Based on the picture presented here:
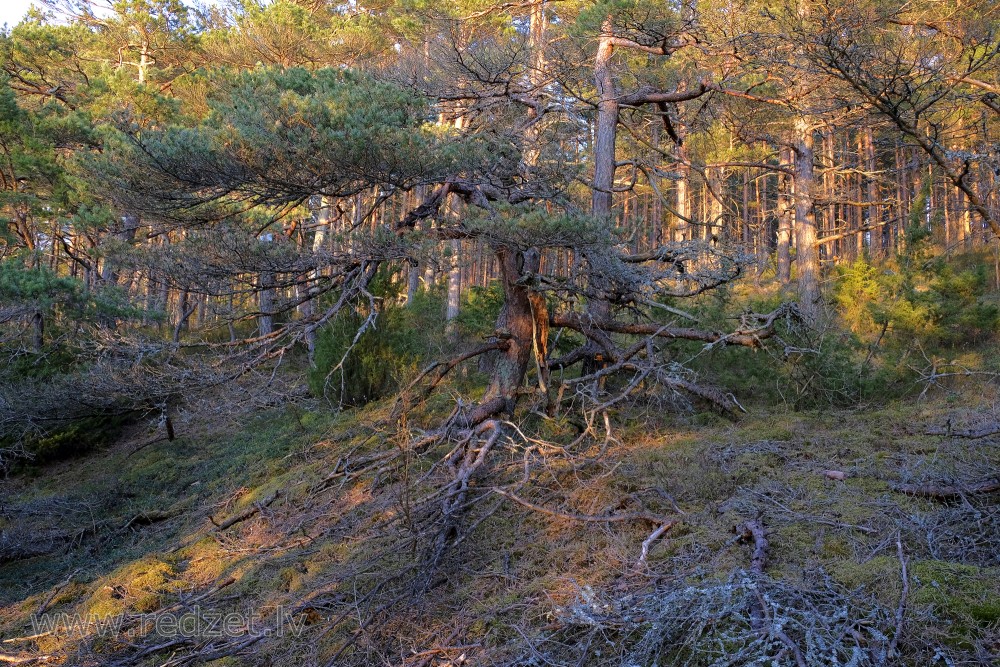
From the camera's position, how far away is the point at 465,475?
5832 mm

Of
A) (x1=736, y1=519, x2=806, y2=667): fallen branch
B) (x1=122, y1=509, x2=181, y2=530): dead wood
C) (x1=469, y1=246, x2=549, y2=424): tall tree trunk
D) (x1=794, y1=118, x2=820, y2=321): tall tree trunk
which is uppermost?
(x1=794, y1=118, x2=820, y2=321): tall tree trunk

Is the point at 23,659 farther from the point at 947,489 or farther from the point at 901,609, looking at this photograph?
the point at 947,489

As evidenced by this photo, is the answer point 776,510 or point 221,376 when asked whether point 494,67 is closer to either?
point 221,376

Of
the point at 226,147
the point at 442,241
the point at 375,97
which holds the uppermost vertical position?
the point at 375,97

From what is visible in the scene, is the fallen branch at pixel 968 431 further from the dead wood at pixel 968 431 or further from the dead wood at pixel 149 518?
the dead wood at pixel 149 518

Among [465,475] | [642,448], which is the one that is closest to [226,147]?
[465,475]

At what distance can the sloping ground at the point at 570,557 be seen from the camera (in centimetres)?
321

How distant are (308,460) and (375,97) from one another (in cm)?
469

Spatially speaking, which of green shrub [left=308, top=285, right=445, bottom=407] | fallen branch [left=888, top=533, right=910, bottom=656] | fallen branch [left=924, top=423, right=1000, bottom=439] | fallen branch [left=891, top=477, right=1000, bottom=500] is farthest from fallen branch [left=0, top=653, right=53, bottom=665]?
fallen branch [left=924, top=423, right=1000, bottom=439]

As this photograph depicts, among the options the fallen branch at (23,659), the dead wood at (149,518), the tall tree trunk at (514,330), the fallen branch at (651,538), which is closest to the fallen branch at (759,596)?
the fallen branch at (651,538)

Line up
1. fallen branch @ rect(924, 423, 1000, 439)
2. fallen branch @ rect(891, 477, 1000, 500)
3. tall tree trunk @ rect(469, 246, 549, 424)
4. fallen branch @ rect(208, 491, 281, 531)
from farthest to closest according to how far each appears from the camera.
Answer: tall tree trunk @ rect(469, 246, 549, 424)
fallen branch @ rect(208, 491, 281, 531)
fallen branch @ rect(924, 423, 1000, 439)
fallen branch @ rect(891, 477, 1000, 500)

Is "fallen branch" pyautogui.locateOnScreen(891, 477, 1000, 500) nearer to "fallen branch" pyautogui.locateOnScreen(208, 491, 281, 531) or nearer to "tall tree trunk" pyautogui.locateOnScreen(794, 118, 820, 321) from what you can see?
"fallen branch" pyautogui.locateOnScreen(208, 491, 281, 531)

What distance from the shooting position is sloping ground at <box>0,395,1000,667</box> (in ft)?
10.5

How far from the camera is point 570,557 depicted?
4789mm
